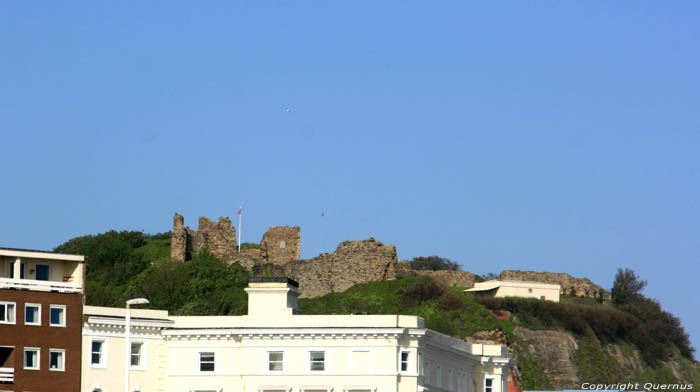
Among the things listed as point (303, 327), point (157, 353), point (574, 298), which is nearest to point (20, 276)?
point (157, 353)

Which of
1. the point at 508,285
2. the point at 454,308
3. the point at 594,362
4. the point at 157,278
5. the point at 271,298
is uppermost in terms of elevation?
the point at 508,285

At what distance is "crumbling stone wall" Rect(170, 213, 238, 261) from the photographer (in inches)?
6014

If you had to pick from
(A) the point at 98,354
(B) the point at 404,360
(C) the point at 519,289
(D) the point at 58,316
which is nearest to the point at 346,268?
(C) the point at 519,289

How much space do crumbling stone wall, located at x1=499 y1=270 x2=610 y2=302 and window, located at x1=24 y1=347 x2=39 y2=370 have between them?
79631 mm

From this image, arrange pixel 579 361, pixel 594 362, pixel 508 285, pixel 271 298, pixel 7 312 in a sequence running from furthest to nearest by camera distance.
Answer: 1. pixel 508 285
2. pixel 594 362
3. pixel 579 361
4. pixel 271 298
5. pixel 7 312

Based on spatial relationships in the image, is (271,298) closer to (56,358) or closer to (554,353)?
(56,358)

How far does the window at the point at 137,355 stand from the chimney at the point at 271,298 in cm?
658

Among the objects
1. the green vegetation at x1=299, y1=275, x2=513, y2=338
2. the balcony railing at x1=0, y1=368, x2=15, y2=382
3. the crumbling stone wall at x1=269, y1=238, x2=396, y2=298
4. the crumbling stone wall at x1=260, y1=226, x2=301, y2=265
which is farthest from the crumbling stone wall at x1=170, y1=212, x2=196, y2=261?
the balcony railing at x1=0, y1=368, x2=15, y2=382

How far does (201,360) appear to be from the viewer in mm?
93500

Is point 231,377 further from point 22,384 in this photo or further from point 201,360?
point 22,384

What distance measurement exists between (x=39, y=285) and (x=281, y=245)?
2298 inches

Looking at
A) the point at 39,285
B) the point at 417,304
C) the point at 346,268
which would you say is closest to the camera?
the point at 39,285

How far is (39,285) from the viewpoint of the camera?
93.8 metres

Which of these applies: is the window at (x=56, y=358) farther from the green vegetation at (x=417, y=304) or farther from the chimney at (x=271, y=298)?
the green vegetation at (x=417, y=304)
